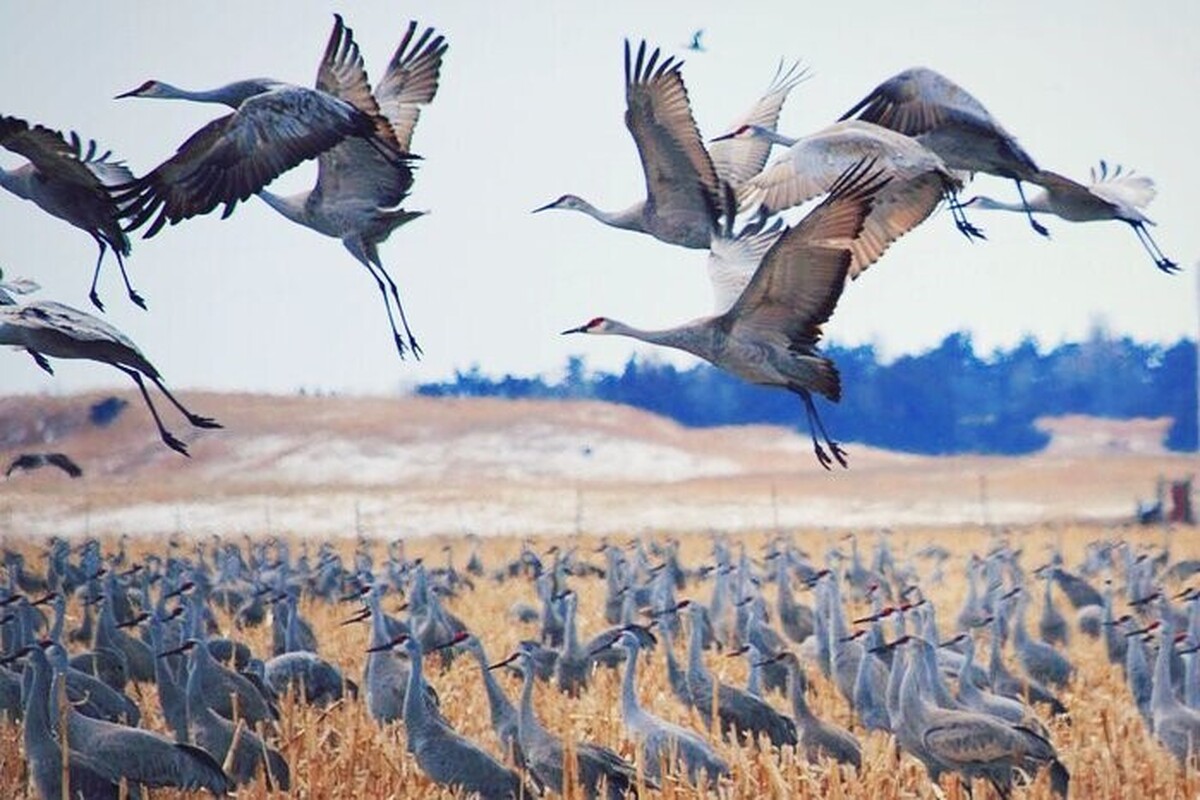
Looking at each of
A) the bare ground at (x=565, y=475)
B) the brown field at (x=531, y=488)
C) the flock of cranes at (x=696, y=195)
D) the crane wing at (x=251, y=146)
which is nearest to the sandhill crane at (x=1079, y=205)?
the flock of cranes at (x=696, y=195)

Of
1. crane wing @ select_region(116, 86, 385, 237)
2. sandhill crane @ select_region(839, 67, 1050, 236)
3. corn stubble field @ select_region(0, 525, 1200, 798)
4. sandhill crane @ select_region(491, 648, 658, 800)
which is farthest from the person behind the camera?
corn stubble field @ select_region(0, 525, 1200, 798)

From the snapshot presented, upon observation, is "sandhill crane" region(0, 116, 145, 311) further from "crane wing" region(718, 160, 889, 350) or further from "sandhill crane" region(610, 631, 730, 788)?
"sandhill crane" region(610, 631, 730, 788)

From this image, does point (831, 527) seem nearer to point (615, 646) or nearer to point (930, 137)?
point (615, 646)

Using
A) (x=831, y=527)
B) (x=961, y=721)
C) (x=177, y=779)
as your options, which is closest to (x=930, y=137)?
(x=961, y=721)

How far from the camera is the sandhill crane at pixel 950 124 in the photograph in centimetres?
638

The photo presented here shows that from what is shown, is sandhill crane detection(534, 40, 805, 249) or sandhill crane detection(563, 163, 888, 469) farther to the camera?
sandhill crane detection(534, 40, 805, 249)

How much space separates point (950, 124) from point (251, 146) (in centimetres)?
206

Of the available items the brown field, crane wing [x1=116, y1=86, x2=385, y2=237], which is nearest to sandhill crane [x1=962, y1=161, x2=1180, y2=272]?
crane wing [x1=116, y1=86, x2=385, y2=237]

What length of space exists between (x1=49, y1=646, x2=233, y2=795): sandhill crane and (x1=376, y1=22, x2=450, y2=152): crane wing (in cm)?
235

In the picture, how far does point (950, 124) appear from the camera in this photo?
21.5 feet

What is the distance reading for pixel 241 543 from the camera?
84.8 ft

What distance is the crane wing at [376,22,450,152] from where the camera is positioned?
7918 millimetres

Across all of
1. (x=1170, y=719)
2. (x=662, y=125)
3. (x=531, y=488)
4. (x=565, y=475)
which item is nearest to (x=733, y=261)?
(x=662, y=125)

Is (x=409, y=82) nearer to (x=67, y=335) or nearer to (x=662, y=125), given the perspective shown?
(x=662, y=125)
